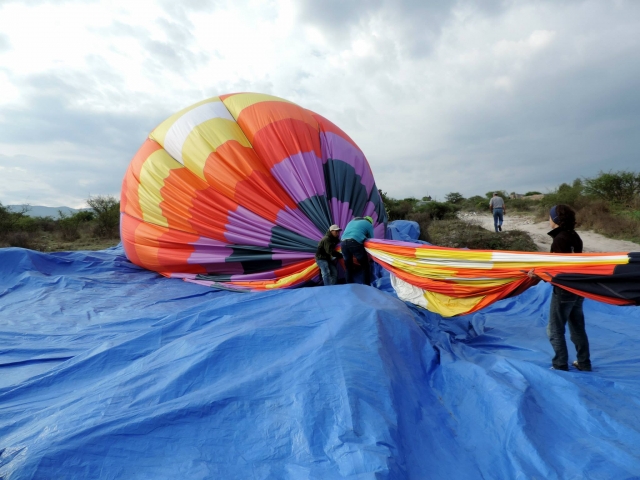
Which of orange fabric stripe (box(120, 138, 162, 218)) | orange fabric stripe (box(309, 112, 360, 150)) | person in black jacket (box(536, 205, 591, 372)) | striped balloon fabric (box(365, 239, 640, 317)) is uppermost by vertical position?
orange fabric stripe (box(309, 112, 360, 150))

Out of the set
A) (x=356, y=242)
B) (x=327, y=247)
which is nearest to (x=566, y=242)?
(x=356, y=242)

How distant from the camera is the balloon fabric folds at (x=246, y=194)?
4.64 metres

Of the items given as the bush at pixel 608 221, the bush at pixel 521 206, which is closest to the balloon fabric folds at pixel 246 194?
the bush at pixel 608 221

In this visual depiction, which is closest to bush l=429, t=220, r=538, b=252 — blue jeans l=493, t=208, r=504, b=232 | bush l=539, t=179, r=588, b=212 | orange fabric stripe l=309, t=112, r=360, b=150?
blue jeans l=493, t=208, r=504, b=232

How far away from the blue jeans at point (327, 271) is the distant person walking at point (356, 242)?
0.16 meters

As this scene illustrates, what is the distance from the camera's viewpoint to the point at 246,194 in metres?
4.70

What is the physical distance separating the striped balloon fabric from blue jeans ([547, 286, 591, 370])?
23 centimetres

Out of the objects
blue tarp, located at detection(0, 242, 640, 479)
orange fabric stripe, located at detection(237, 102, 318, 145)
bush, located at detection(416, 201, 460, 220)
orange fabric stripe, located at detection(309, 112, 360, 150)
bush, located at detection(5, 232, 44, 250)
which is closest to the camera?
blue tarp, located at detection(0, 242, 640, 479)

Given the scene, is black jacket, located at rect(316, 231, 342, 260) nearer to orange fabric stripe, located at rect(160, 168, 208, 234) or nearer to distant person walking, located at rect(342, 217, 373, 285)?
distant person walking, located at rect(342, 217, 373, 285)

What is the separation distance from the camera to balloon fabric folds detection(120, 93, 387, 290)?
15.2ft

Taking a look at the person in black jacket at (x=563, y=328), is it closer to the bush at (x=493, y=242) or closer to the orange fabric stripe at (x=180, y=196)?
the orange fabric stripe at (x=180, y=196)

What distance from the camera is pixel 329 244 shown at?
4367mm

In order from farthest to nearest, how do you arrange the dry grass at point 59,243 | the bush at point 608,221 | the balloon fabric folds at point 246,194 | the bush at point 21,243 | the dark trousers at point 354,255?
the dry grass at point 59,243, the bush at point 21,243, the bush at point 608,221, the balloon fabric folds at point 246,194, the dark trousers at point 354,255

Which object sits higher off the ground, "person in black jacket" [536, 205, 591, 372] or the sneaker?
"person in black jacket" [536, 205, 591, 372]
